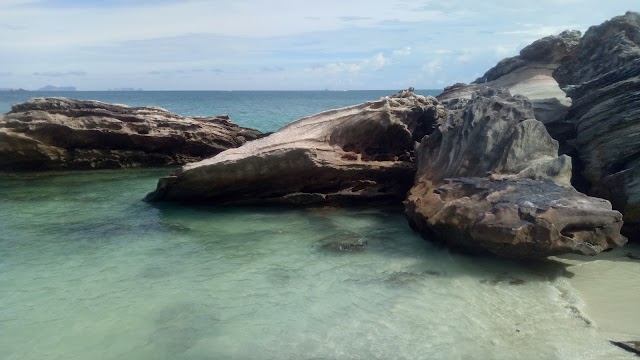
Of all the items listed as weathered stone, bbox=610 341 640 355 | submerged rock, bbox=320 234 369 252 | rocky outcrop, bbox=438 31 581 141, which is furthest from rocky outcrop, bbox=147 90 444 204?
rocky outcrop, bbox=438 31 581 141

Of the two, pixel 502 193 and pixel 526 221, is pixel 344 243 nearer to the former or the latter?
pixel 502 193

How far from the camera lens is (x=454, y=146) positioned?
36.0 ft

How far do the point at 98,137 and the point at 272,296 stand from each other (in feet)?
44.7

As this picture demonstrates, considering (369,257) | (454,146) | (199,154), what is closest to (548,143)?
(454,146)

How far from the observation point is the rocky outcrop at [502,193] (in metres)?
7.54

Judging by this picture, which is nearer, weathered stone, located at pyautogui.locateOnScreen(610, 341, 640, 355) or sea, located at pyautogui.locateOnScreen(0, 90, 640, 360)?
weathered stone, located at pyautogui.locateOnScreen(610, 341, 640, 355)

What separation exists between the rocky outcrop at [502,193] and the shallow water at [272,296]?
0.53 m

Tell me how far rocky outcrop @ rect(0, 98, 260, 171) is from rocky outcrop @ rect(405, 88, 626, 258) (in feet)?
35.0

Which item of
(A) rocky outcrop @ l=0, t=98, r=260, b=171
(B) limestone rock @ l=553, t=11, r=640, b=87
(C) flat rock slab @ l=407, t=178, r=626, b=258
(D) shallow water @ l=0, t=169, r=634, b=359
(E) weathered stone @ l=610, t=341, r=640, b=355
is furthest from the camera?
(A) rocky outcrop @ l=0, t=98, r=260, b=171

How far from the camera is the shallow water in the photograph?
5996 millimetres

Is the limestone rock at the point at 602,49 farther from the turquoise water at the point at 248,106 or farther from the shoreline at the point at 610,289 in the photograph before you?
the turquoise water at the point at 248,106

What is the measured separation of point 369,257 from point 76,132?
43.6 feet

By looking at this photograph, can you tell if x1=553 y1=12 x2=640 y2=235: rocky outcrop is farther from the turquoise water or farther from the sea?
the turquoise water

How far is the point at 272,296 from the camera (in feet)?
24.5
